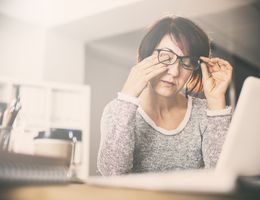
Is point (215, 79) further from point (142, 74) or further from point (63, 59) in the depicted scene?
point (63, 59)

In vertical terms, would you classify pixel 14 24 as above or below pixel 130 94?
above

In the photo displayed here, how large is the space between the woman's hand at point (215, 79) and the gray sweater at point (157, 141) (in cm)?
3

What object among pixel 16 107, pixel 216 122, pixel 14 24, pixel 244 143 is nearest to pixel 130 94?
pixel 216 122

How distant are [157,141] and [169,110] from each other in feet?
0.50

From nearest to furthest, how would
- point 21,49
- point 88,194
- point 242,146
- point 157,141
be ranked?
1. point 88,194
2. point 242,146
3. point 157,141
4. point 21,49

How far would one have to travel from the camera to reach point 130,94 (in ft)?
5.75

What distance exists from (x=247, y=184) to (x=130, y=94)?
3.38ft

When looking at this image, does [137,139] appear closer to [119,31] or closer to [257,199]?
[119,31]

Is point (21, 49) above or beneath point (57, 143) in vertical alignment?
above

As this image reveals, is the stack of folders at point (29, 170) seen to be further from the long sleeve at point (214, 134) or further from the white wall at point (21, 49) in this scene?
the white wall at point (21, 49)

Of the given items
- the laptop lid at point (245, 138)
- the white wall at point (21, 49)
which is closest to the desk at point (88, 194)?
the laptop lid at point (245, 138)

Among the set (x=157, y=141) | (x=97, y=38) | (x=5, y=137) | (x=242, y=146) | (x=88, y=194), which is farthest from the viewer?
(x=97, y=38)

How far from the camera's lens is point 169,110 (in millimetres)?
1759

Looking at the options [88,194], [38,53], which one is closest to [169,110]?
[38,53]
